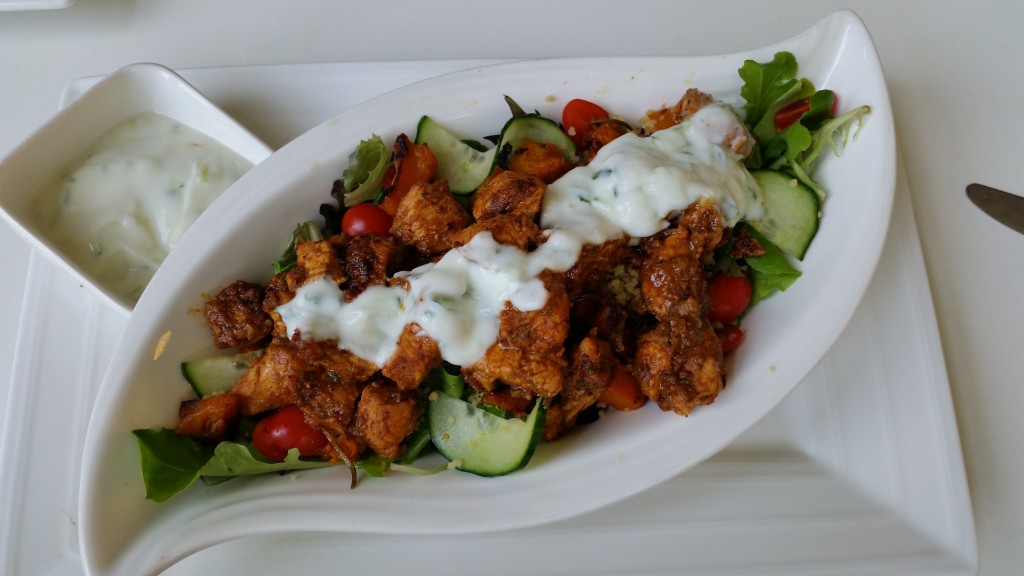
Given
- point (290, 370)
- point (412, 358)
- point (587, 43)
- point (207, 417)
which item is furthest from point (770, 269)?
point (207, 417)

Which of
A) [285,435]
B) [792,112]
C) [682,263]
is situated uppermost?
[792,112]

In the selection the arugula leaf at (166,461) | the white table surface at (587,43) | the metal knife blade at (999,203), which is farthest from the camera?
the white table surface at (587,43)

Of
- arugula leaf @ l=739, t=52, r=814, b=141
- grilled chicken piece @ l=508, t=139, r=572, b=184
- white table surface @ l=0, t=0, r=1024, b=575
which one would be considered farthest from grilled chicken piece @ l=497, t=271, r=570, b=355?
white table surface @ l=0, t=0, r=1024, b=575

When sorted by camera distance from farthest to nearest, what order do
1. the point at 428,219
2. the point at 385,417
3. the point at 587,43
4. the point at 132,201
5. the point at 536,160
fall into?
the point at 587,43 < the point at 132,201 < the point at 536,160 < the point at 428,219 < the point at 385,417

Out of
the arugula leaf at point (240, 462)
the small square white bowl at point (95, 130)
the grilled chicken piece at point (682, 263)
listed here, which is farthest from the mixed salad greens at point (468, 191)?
the small square white bowl at point (95, 130)

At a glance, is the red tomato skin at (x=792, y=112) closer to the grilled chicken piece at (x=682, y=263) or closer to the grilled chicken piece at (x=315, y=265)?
the grilled chicken piece at (x=682, y=263)

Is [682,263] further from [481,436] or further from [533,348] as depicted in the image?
[481,436]
